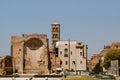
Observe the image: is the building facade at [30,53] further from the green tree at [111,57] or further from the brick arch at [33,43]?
the green tree at [111,57]

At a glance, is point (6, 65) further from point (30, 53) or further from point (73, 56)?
point (73, 56)

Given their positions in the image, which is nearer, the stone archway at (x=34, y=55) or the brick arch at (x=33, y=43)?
the brick arch at (x=33, y=43)

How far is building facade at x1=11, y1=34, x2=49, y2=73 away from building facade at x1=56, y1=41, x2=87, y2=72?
9.27 metres

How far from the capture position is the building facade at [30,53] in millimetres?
88250

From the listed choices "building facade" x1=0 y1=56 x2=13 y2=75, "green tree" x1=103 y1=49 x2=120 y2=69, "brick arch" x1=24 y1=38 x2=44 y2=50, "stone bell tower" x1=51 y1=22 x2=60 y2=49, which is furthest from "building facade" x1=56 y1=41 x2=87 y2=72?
"stone bell tower" x1=51 y1=22 x2=60 y2=49

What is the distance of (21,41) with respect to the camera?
290ft

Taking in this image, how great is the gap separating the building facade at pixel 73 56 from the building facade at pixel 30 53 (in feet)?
30.4

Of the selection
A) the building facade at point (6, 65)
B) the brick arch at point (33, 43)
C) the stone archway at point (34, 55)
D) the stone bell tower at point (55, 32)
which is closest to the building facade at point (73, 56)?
the stone archway at point (34, 55)

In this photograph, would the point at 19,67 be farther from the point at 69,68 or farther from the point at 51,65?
the point at 69,68

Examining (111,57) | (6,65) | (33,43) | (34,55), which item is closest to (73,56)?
(111,57)

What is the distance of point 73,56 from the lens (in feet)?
324

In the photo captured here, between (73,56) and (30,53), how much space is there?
500 inches

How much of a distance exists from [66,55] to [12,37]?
1546cm

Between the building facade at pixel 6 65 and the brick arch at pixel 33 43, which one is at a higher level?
the brick arch at pixel 33 43
